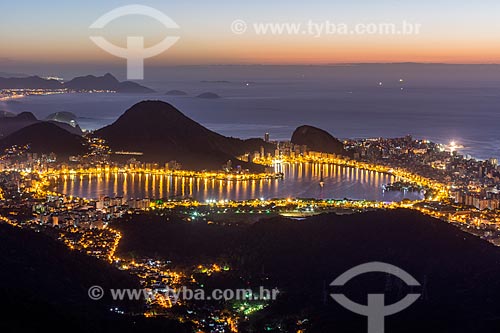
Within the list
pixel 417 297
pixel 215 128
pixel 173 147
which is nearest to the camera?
pixel 417 297

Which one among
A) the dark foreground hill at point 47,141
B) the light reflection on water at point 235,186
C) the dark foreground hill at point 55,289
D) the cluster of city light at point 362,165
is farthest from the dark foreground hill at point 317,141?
the dark foreground hill at point 55,289

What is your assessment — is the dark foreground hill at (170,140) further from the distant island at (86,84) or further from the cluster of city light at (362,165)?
the distant island at (86,84)

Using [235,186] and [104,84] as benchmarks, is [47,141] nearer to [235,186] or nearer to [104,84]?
[235,186]

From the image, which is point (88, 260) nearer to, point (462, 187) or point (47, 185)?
point (47, 185)

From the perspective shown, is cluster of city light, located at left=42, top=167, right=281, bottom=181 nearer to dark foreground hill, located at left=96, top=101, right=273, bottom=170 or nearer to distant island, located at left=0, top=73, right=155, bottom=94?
dark foreground hill, located at left=96, top=101, right=273, bottom=170

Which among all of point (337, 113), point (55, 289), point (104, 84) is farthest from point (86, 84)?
point (55, 289)

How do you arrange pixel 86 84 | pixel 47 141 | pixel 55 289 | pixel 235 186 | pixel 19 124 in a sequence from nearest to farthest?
pixel 55 289, pixel 235 186, pixel 47 141, pixel 19 124, pixel 86 84

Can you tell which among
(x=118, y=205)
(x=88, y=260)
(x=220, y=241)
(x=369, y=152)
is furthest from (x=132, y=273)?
(x=369, y=152)
